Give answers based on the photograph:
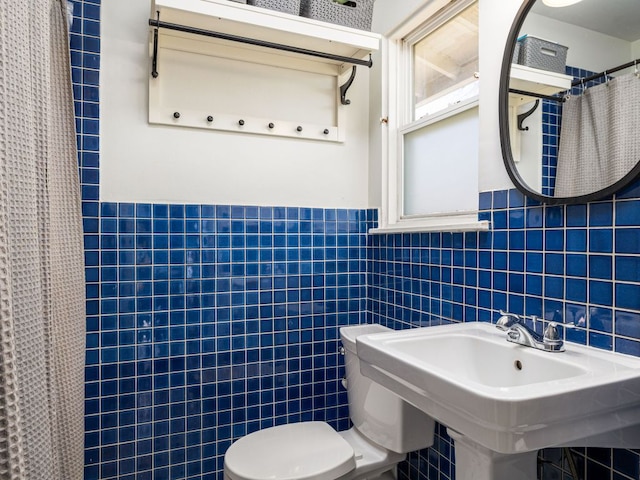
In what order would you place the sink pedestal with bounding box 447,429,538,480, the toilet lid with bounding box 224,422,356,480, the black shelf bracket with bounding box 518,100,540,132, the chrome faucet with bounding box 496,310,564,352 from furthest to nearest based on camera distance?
the toilet lid with bounding box 224,422,356,480, the black shelf bracket with bounding box 518,100,540,132, the chrome faucet with bounding box 496,310,564,352, the sink pedestal with bounding box 447,429,538,480

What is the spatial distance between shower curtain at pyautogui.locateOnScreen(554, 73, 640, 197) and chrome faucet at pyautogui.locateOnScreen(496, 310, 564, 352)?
1.16 feet

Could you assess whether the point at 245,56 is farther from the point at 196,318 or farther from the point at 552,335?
the point at 552,335

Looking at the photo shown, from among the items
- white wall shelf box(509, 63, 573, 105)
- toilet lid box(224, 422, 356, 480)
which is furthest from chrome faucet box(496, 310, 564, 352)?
toilet lid box(224, 422, 356, 480)

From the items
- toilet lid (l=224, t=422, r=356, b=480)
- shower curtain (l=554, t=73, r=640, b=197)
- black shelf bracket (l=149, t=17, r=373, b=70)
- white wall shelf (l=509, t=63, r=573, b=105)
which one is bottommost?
toilet lid (l=224, t=422, r=356, b=480)

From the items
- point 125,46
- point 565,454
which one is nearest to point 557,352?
point 565,454

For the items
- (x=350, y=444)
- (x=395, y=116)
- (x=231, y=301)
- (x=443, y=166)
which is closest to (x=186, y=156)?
(x=231, y=301)

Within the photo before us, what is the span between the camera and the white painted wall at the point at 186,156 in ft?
5.16

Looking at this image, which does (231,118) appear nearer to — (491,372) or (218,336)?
(218,336)

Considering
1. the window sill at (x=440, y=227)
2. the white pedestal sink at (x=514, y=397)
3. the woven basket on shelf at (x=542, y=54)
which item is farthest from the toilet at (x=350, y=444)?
the woven basket on shelf at (x=542, y=54)

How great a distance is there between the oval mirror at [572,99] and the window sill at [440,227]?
19 centimetres

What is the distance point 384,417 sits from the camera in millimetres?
1474

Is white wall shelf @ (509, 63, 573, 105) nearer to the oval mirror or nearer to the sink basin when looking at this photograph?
the oval mirror

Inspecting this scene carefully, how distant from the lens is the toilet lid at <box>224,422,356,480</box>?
1.30 metres

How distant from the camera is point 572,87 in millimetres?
1034
